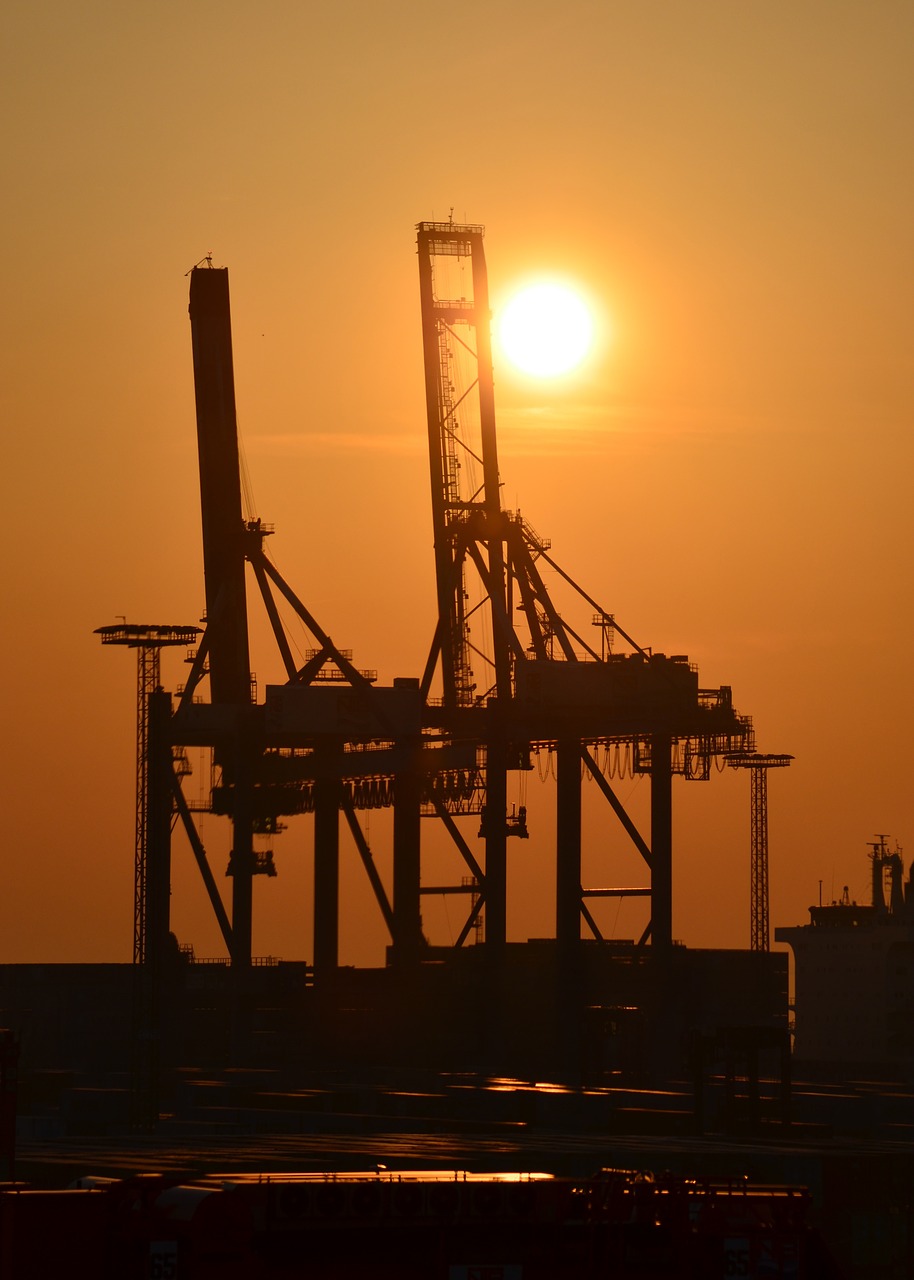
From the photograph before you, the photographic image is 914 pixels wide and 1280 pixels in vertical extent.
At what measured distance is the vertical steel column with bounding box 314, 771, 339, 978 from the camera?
87500 mm

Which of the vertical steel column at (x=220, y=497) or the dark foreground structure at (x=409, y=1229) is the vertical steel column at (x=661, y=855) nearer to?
the vertical steel column at (x=220, y=497)

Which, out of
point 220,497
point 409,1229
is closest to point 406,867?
point 220,497

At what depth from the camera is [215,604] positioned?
86.1 meters

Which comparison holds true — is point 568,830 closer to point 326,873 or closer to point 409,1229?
point 326,873

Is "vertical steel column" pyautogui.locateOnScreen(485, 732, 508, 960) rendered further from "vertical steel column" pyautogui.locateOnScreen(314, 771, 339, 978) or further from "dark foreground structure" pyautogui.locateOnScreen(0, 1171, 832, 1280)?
"dark foreground structure" pyautogui.locateOnScreen(0, 1171, 832, 1280)

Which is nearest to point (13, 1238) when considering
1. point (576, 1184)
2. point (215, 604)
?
point (576, 1184)

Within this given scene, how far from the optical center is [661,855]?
83875 mm

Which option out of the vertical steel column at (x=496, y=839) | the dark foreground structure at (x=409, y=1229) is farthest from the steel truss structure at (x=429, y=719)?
the dark foreground structure at (x=409, y=1229)

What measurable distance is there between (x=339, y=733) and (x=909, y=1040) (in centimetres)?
2747

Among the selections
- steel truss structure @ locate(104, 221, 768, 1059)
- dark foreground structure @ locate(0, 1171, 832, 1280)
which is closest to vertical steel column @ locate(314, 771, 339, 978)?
steel truss structure @ locate(104, 221, 768, 1059)

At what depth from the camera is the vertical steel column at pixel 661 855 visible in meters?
83.5

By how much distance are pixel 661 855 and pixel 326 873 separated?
13.8m

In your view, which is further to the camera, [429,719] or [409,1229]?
[429,719]

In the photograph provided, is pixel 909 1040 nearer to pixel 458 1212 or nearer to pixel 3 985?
pixel 3 985
